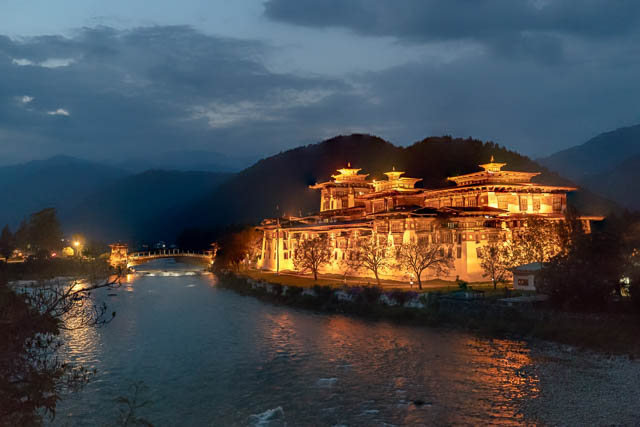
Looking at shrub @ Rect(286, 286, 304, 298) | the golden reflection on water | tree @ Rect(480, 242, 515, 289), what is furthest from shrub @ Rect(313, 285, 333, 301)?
tree @ Rect(480, 242, 515, 289)

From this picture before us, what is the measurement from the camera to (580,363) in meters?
28.1

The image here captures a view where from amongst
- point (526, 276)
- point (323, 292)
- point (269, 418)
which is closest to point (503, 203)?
point (526, 276)

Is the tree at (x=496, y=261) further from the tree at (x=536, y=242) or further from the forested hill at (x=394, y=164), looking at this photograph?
the forested hill at (x=394, y=164)

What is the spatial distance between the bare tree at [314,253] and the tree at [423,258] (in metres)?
13.8

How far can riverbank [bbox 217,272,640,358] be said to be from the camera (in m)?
30.8

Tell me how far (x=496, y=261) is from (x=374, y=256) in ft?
39.5

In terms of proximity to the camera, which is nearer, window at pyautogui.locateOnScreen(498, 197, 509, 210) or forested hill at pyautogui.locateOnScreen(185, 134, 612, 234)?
window at pyautogui.locateOnScreen(498, 197, 509, 210)

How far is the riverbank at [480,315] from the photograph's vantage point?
30844 mm

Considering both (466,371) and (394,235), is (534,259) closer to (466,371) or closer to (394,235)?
(394,235)

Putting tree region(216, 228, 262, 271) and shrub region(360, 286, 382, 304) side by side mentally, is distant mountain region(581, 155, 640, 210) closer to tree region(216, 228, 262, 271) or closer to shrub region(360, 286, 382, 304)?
tree region(216, 228, 262, 271)

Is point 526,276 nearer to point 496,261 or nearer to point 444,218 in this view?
point 496,261

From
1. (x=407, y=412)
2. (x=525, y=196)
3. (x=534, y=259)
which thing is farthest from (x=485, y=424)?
(x=525, y=196)

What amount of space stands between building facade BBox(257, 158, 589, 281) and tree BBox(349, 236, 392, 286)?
65 cm

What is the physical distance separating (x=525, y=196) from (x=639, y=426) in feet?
151
